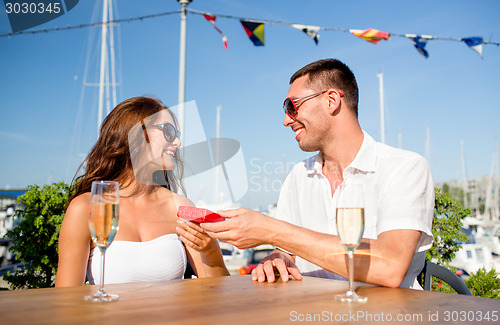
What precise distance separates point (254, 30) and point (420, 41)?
301cm

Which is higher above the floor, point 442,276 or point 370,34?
point 370,34

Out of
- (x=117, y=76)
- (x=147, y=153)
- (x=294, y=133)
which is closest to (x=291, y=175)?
(x=294, y=133)

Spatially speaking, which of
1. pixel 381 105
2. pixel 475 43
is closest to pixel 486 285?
pixel 475 43

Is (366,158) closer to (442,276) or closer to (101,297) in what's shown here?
(442,276)

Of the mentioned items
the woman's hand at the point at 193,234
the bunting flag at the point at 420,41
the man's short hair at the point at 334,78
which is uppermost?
the bunting flag at the point at 420,41

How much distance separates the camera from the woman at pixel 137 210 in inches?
85.9

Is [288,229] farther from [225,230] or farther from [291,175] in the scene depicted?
[291,175]

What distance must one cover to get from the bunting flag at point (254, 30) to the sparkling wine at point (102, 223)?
20.6 feet

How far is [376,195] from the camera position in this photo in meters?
2.31

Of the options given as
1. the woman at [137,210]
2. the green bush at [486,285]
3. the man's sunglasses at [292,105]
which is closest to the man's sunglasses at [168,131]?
the woman at [137,210]

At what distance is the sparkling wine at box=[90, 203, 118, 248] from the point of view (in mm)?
1332

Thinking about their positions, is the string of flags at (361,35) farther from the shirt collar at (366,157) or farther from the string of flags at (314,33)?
the shirt collar at (366,157)

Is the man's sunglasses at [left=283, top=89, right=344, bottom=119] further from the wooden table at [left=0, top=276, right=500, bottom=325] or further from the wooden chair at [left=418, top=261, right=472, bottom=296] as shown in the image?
the wooden table at [left=0, top=276, right=500, bottom=325]

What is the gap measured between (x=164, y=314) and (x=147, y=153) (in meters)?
1.80
